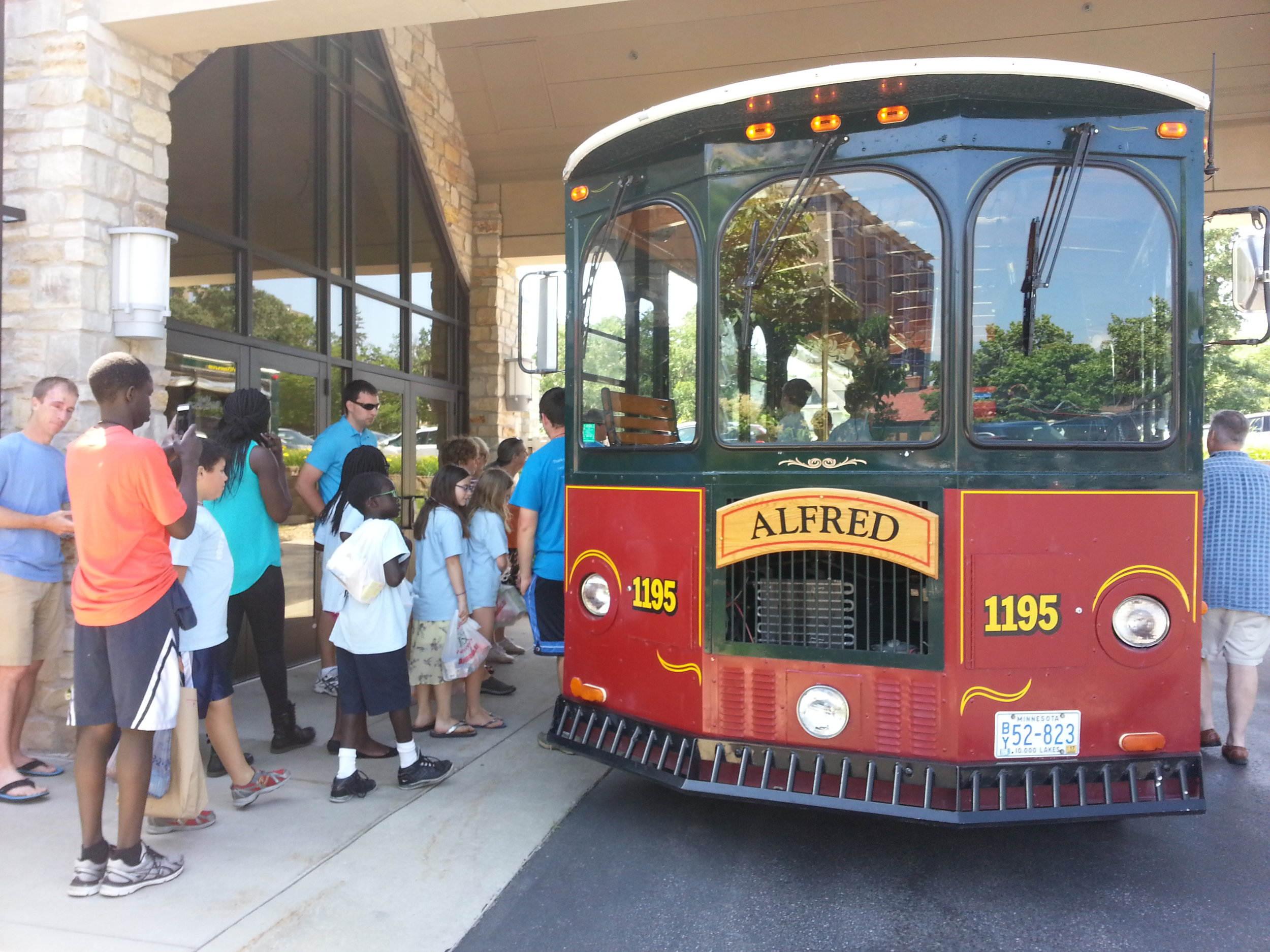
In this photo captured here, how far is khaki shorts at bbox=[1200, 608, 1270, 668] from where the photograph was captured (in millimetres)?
5000

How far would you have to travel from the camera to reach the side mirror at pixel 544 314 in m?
4.57

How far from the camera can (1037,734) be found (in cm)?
343

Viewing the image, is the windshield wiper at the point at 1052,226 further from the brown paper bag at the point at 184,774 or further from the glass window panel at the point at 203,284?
the glass window panel at the point at 203,284

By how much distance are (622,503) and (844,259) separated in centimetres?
129

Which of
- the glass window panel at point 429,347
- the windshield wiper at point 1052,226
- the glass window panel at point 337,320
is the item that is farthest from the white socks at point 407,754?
the glass window panel at point 429,347

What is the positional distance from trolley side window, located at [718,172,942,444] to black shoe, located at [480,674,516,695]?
331 cm

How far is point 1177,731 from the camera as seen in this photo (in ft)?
11.5

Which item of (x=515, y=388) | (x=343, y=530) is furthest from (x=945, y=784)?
(x=515, y=388)

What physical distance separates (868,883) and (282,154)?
603 centimetres

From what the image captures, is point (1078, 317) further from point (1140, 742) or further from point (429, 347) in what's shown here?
point (429, 347)

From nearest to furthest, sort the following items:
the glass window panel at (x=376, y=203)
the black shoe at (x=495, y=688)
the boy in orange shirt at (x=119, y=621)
Answer: the boy in orange shirt at (x=119, y=621) → the black shoe at (x=495, y=688) → the glass window panel at (x=376, y=203)

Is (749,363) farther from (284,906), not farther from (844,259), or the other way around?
(284,906)

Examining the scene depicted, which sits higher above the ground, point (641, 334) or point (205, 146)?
point (205, 146)

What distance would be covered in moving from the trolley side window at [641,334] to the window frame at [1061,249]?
1005 millimetres
